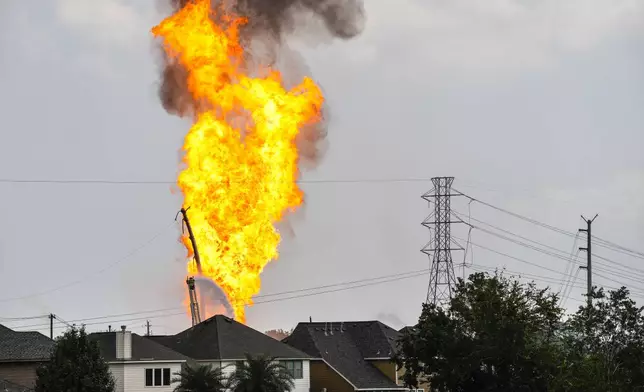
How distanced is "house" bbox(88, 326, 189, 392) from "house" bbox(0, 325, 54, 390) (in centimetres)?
391

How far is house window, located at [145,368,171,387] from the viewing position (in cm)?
8819

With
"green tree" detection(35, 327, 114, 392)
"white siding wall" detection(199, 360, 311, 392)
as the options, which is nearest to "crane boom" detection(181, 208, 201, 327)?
"white siding wall" detection(199, 360, 311, 392)

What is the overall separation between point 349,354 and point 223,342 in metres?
18.5

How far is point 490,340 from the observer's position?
3095 inches

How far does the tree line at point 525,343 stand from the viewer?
77.0 meters

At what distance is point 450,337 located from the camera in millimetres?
81250

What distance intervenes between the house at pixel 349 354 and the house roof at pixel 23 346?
2380cm

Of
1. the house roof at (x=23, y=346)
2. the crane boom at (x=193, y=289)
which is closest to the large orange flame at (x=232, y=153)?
the crane boom at (x=193, y=289)

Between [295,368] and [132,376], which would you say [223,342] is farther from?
[132,376]

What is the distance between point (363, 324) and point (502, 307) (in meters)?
39.6

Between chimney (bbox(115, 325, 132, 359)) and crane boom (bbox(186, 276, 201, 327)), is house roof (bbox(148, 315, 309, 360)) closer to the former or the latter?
chimney (bbox(115, 325, 132, 359))

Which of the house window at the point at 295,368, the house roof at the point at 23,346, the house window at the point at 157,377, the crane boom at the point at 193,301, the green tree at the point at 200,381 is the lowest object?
the green tree at the point at 200,381

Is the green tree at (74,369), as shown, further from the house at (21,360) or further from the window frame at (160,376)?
the window frame at (160,376)

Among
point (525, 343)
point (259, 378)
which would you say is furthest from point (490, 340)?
point (259, 378)
